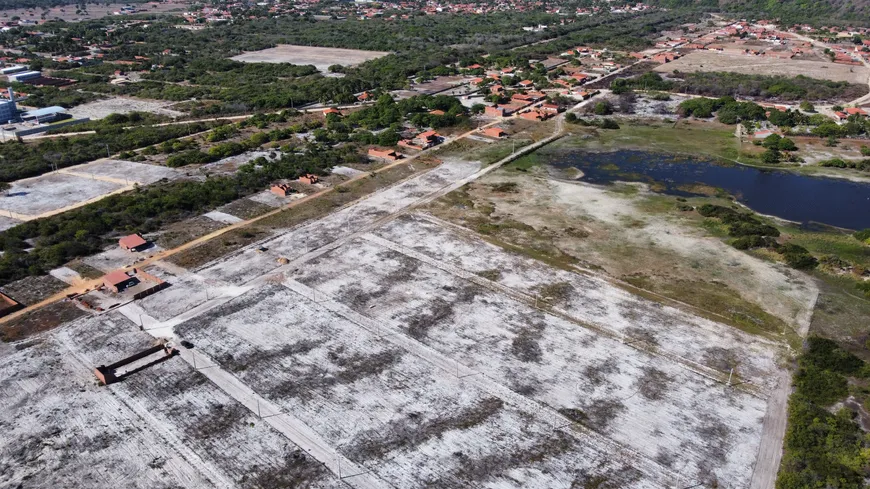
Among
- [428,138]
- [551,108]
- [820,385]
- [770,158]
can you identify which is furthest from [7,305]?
[770,158]

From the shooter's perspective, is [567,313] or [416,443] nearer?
[416,443]

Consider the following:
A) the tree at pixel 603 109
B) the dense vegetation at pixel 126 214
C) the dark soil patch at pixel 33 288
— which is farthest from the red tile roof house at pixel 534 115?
the dark soil patch at pixel 33 288

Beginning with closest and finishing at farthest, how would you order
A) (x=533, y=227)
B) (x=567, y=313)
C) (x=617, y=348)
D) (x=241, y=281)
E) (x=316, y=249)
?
1. (x=617, y=348)
2. (x=567, y=313)
3. (x=241, y=281)
4. (x=316, y=249)
5. (x=533, y=227)

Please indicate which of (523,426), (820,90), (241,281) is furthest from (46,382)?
(820,90)

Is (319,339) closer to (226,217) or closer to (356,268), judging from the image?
(356,268)

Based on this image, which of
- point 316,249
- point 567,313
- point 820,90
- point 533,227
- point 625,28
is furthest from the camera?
point 625,28

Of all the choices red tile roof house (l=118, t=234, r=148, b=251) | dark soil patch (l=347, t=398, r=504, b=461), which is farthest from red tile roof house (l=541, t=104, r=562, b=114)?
dark soil patch (l=347, t=398, r=504, b=461)
